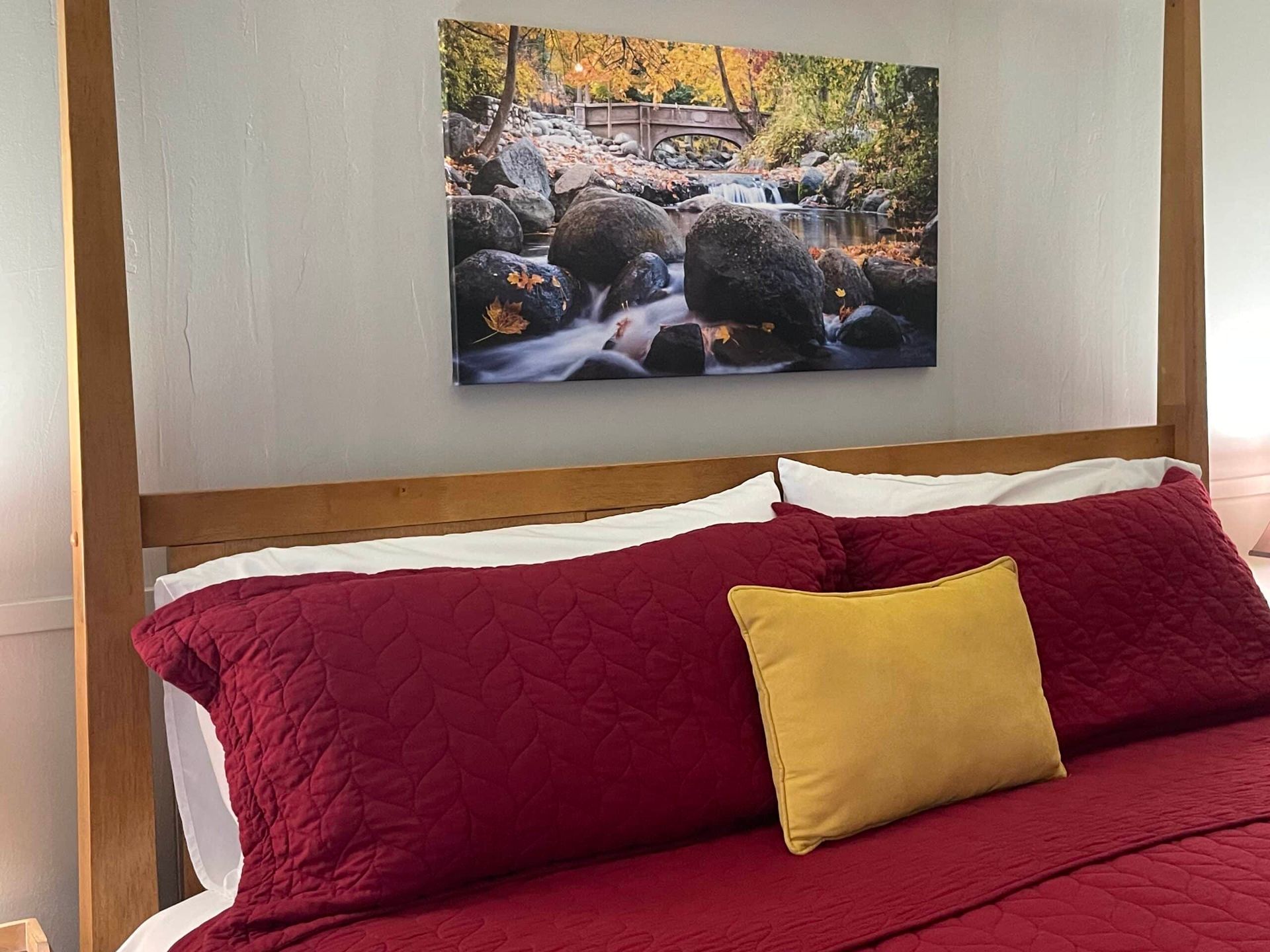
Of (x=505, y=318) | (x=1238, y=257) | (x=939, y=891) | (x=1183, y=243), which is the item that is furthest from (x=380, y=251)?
(x=1238, y=257)

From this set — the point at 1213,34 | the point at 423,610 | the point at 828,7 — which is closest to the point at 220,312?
the point at 423,610

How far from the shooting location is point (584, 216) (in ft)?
6.64

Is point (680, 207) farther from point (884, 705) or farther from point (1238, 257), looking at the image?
point (1238, 257)

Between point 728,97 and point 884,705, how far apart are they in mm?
1180

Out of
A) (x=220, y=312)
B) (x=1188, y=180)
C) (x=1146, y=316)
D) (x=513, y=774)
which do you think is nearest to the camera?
(x=513, y=774)

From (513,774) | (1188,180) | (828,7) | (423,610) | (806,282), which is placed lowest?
(513,774)

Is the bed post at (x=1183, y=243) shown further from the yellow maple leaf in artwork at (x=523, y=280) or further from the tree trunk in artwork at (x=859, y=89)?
the yellow maple leaf in artwork at (x=523, y=280)

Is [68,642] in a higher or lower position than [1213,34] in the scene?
lower

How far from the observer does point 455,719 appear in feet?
4.45

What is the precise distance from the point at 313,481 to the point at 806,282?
971 mm

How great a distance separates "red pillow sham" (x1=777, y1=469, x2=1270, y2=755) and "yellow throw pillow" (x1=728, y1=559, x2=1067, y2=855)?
6.3 inches

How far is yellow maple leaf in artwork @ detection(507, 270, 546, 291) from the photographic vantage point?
1976mm

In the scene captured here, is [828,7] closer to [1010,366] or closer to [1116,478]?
[1010,366]

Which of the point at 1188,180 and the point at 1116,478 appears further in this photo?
the point at 1188,180
